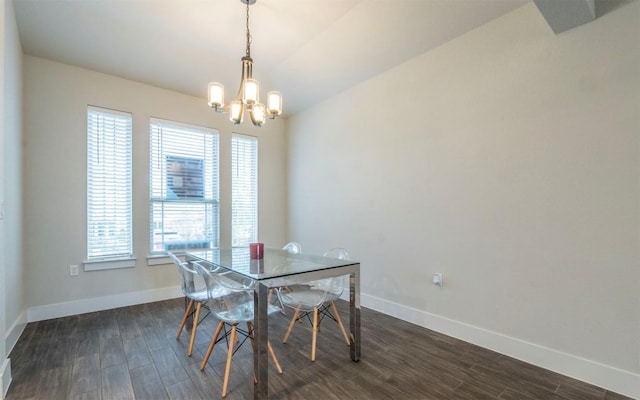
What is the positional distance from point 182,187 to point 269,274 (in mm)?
2817

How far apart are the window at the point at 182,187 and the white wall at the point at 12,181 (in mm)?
1261

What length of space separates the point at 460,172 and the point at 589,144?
941 mm

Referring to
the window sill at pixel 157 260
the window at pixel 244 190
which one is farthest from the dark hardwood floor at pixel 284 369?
the window at pixel 244 190

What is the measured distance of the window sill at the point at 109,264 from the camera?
11.5 ft

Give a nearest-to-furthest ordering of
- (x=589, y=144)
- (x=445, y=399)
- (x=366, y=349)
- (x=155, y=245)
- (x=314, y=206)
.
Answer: (x=445, y=399) < (x=589, y=144) < (x=366, y=349) < (x=155, y=245) < (x=314, y=206)

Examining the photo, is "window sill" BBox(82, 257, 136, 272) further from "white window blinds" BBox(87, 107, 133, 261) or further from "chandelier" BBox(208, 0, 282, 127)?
"chandelier" BBox(208, 0, 282, 127)

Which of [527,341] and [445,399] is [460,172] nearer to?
[527,341]

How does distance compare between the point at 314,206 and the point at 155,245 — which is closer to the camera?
the point at 155,245

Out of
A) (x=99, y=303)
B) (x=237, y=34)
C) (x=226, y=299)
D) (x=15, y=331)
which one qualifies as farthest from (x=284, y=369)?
(x=237, y=34)

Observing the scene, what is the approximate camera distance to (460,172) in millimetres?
2859

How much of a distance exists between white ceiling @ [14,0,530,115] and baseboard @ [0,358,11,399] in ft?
9.27

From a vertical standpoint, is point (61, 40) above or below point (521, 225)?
above

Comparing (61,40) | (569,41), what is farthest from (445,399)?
(61,40)

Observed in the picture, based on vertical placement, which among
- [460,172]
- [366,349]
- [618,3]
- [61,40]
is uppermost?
[61,40]
